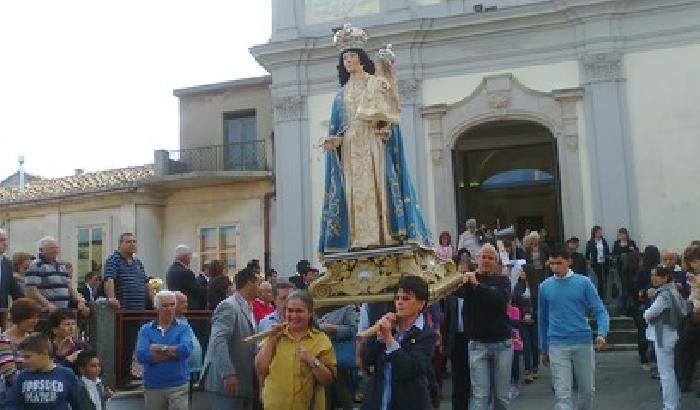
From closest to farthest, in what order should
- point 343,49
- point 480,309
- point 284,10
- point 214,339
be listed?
point 214,339 < point 480,309 < point 343,49 < point 284,10

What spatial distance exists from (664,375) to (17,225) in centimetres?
2217

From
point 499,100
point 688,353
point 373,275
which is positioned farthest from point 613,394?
point 499,100

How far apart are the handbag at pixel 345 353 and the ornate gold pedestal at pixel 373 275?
595 millimetres

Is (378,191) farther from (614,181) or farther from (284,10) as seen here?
(284,10)

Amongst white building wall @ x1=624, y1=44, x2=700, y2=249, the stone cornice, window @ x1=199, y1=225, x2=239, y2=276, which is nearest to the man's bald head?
white building wall @ x1=624, y1=44, x2=700, y2=249

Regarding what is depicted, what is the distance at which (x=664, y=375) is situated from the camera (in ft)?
27.2

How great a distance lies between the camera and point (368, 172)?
7.71 meters

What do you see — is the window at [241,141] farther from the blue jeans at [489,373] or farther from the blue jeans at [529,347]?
the blue jeans at [489,373]

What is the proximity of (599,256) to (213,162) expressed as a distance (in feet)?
38.4

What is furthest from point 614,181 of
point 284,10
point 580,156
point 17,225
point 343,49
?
point 17,225

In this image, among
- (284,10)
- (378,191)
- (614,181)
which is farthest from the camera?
(284,10)

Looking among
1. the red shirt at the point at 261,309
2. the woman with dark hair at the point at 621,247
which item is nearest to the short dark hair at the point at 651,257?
the woman with dark hair at the point at 621,247

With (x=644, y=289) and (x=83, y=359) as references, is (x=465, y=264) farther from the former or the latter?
(x=83, y=359)

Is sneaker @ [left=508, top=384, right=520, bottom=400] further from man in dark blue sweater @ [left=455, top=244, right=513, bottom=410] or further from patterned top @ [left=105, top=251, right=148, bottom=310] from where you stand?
patterned top @ [left=105, top=251, right=148, bottom=310]
